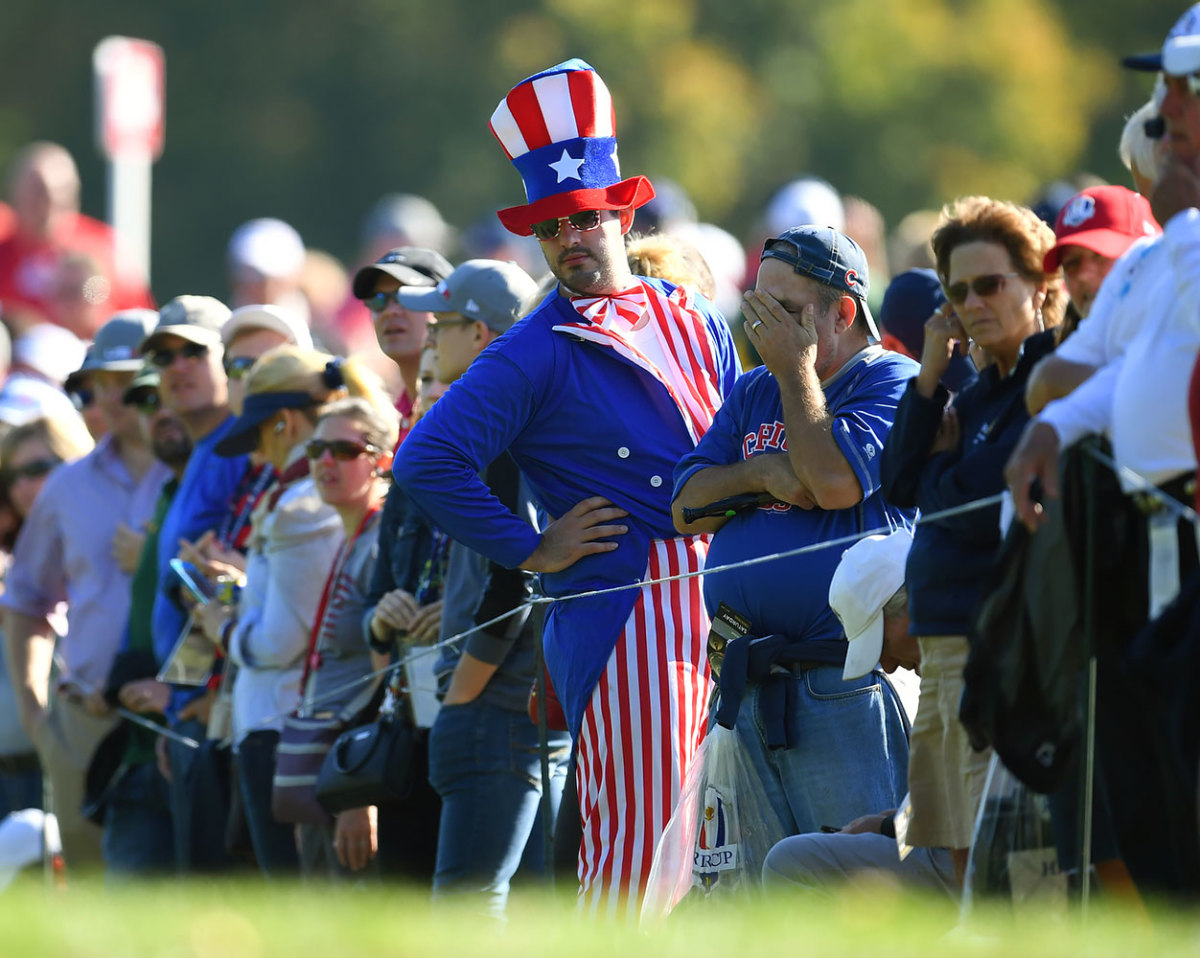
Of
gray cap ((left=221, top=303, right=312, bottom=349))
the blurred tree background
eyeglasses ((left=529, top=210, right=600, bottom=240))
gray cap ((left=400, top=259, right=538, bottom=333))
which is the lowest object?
eyeglasses ((left=529, top=210, right=600, bottom=240))

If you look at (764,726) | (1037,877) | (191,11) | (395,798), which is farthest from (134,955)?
(191,11)

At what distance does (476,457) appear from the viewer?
21.4 ft

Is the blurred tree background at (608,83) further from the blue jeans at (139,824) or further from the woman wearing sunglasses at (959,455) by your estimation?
the woman wearing sunglasses at (959,455)

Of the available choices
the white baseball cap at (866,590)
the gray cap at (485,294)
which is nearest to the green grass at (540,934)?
the white baseball cap at (866,590)

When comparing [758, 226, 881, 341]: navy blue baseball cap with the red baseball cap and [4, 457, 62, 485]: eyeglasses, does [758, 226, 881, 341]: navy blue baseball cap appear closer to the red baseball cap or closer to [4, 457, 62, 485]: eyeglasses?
the red baseball cap

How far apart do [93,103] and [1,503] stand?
21.2m

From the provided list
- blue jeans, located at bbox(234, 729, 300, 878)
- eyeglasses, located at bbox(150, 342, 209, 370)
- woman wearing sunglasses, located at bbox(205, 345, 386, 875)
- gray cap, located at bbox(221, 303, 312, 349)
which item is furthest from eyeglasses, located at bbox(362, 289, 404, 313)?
blue jeans, located at bbox(234, 729, 300, 878)

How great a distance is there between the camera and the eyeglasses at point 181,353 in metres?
9.91

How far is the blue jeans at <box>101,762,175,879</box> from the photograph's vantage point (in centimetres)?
964

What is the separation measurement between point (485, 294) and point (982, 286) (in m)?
2.45

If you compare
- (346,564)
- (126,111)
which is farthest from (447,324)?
(126,111)

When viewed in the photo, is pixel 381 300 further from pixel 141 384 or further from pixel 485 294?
pixel 141 384

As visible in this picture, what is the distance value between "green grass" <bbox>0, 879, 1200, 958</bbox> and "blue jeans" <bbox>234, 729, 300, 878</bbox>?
12.1 ft

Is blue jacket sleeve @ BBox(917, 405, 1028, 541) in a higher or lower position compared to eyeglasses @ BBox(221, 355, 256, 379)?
lower
